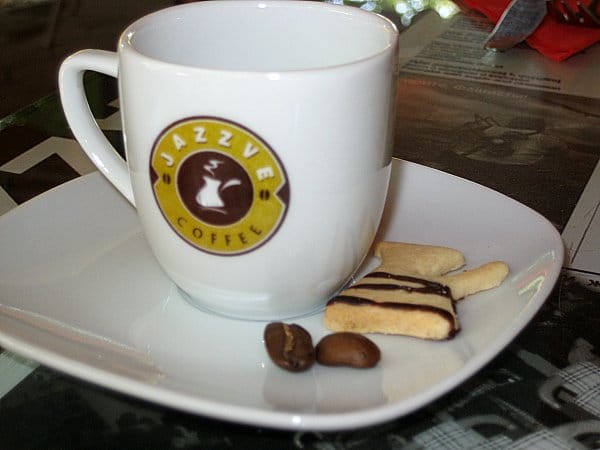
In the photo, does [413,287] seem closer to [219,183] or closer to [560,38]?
[219,183]

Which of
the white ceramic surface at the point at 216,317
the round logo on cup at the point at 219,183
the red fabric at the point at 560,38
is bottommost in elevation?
the red fabric at the point at 560,38

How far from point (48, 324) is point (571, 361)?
314mm

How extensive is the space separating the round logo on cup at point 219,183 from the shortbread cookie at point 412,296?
0.22ft

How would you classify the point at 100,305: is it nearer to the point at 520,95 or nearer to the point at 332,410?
the point at 332,410

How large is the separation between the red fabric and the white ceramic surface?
0.55m

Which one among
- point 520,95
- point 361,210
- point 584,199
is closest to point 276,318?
point 361,210

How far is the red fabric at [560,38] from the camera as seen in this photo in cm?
107

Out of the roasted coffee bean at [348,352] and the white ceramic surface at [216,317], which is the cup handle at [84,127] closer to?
the white ceramic surface at [216,317]

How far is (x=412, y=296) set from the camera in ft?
1.46

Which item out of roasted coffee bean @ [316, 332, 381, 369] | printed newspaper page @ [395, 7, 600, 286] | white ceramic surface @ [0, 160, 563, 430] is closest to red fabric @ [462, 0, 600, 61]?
printed newspaper page @ [395, 7, 600, 286]

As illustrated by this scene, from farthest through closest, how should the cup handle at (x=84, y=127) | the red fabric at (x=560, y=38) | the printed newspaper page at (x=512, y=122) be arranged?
1. the red fabric at (x=560, y=38)
2. the printed newspaper page at (x=512, y=122)
3. the cup handle at (x=84, y=127)

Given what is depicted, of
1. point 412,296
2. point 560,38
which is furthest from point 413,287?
point 560,38

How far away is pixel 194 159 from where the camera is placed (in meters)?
0.42

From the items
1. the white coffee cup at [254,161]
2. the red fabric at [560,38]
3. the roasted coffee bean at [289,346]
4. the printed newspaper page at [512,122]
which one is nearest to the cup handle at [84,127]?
the white coffee cup at [254,161]
